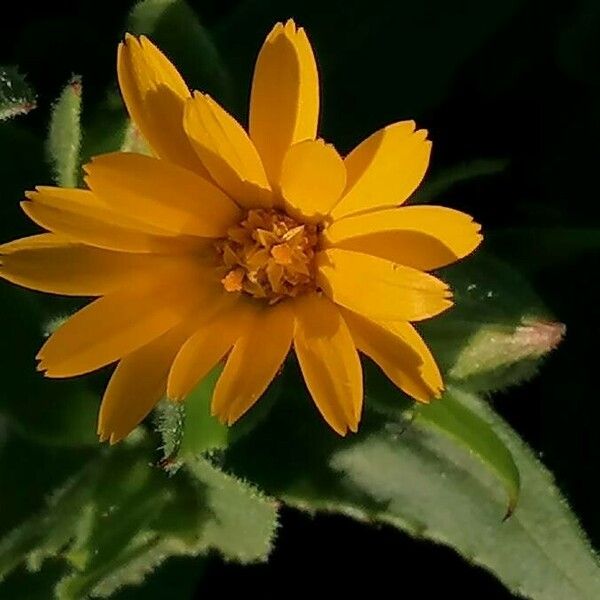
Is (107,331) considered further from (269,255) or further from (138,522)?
(138,522)

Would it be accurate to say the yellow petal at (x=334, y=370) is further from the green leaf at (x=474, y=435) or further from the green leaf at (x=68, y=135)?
A: the green leaf at (x=68, y=135)

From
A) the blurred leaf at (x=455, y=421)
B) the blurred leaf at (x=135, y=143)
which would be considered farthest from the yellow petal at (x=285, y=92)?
the blurred leaf at (x=455, y=421)

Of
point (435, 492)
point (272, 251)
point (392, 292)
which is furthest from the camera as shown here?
point (435, 492)

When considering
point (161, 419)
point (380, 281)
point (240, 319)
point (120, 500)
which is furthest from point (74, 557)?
point (380, 281)

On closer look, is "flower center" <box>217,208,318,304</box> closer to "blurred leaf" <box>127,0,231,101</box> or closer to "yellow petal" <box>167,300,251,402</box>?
"yellow petal" <box>167,300,251,402</box>

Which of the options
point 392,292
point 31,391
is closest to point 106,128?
point 31,391

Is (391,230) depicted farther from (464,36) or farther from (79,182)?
(464,36)

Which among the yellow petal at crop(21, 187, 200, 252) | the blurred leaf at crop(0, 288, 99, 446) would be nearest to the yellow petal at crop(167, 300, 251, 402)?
the yellow petal at crop(21, 187, 200, 252)
